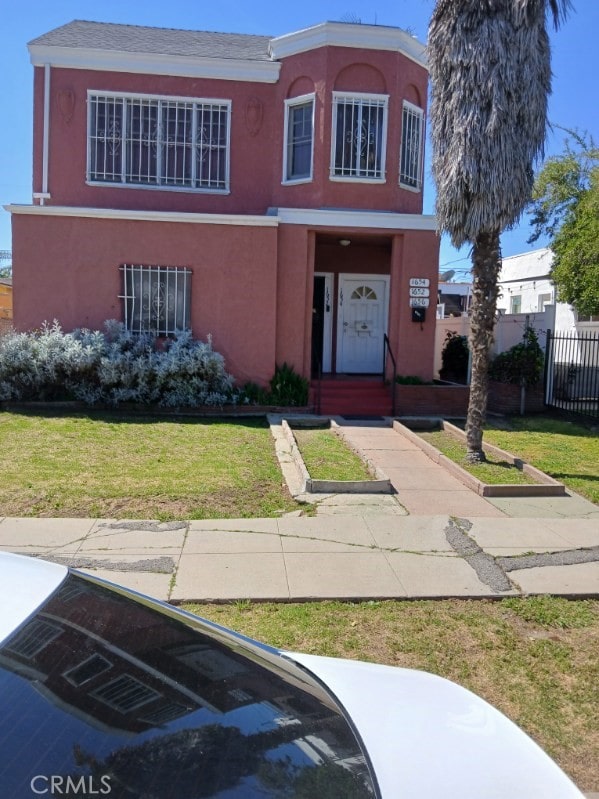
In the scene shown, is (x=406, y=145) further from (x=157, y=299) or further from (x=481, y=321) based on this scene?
(x=481, y=321)

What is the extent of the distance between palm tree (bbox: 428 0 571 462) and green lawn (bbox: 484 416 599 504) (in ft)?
4.14

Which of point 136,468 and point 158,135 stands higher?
point 158,135

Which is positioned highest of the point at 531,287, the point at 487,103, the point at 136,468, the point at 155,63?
the point at 155,63

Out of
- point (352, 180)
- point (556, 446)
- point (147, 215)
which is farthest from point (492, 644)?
point (352, 180)

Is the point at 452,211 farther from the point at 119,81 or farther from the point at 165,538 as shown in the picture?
the point at 119,81

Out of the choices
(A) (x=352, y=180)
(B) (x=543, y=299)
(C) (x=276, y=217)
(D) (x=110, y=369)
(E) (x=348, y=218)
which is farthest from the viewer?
(B) (x=543, y=299)

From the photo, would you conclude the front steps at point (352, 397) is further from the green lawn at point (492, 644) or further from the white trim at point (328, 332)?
the green lawn at point (492, 644)

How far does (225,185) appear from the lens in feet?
51.0

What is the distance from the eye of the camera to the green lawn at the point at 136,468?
7.73 m

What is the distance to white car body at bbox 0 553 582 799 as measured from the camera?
192cm

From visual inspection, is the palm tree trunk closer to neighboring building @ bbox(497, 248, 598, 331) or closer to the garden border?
the garden border

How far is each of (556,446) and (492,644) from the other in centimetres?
777

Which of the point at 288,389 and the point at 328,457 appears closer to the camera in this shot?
the point at 328,457

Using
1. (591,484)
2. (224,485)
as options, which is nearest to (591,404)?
(591,484)
